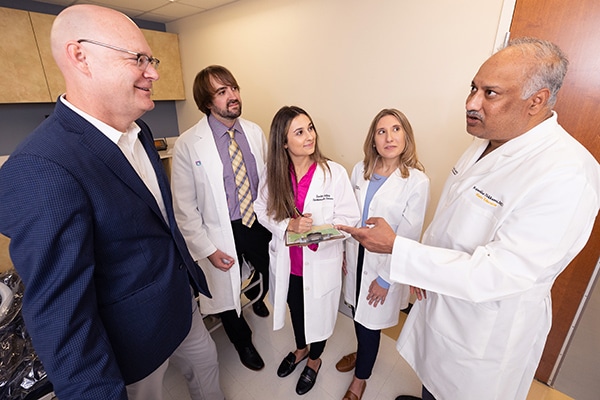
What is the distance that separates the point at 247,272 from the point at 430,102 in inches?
61.9

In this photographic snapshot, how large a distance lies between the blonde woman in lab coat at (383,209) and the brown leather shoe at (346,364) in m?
0.17

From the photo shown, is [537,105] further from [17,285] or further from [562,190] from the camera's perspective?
[17,285]

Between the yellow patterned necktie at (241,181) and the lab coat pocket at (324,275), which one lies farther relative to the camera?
the yellow patterned necktie at (241,181)

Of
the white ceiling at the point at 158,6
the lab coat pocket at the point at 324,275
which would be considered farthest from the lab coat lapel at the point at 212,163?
the white ceiling at the point at 158,6

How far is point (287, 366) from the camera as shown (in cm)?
170

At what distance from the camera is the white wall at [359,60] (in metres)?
1.58

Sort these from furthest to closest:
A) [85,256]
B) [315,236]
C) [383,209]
Result: [383,209]
[315,236]
[85,256]

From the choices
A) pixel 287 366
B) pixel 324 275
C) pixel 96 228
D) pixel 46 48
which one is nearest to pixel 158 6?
pixel 46 48

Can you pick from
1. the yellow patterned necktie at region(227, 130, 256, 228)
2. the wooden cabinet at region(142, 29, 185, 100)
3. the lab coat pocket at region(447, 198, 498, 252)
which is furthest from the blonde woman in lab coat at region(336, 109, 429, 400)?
the wooden cabinet at region(142, 29, 185, 100)

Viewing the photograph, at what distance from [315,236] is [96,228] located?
80cm

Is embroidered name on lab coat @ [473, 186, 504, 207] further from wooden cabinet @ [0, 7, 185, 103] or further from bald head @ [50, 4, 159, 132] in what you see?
wooden cabinet @ [0, 7, 185, 103]

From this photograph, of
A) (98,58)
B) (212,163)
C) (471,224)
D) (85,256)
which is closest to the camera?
(85,256)

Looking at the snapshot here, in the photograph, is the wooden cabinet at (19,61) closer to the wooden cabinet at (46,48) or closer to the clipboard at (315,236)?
the wooden cabinet at (46,48)

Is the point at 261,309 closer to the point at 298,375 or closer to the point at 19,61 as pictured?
the point at 298,375
